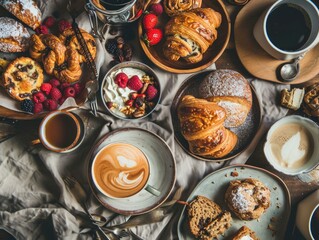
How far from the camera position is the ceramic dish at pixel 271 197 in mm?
2219

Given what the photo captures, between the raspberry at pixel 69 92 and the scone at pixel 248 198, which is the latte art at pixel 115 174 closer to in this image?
the raspberry at pixel 69 92

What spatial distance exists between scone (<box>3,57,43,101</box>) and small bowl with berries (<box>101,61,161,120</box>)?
1.09 ft

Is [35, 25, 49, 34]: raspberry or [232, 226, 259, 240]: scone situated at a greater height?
[35, 25, 49, 34]: raspberry

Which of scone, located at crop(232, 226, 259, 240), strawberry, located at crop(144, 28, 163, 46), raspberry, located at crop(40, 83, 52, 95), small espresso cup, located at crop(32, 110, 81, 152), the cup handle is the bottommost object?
scone, located at crop(232, 226, 259, 240)

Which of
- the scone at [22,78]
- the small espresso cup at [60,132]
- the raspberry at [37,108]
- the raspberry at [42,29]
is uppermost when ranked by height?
the raspberry at [42,29]

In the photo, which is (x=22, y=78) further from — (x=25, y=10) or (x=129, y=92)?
(x=129, y=92)

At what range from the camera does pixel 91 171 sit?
206cm

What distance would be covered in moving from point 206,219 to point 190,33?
0.90 meters

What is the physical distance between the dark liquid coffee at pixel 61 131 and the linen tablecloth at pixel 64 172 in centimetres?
8

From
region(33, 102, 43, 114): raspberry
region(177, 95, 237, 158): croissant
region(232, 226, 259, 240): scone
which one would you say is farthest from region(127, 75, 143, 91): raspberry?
region(232, 226, 259, 240): scone

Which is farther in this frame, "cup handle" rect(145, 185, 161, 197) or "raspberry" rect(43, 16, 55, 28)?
"raspberry" rect(43, 16, 55, 28)

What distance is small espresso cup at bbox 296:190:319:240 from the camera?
212 cm

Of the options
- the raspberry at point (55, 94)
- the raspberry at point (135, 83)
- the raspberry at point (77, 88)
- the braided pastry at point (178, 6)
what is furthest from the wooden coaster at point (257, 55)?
the raspberry at point (55, 94)

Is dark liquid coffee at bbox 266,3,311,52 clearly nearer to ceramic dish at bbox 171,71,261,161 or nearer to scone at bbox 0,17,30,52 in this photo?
ceramic dish at bbox 171,71,261,161
